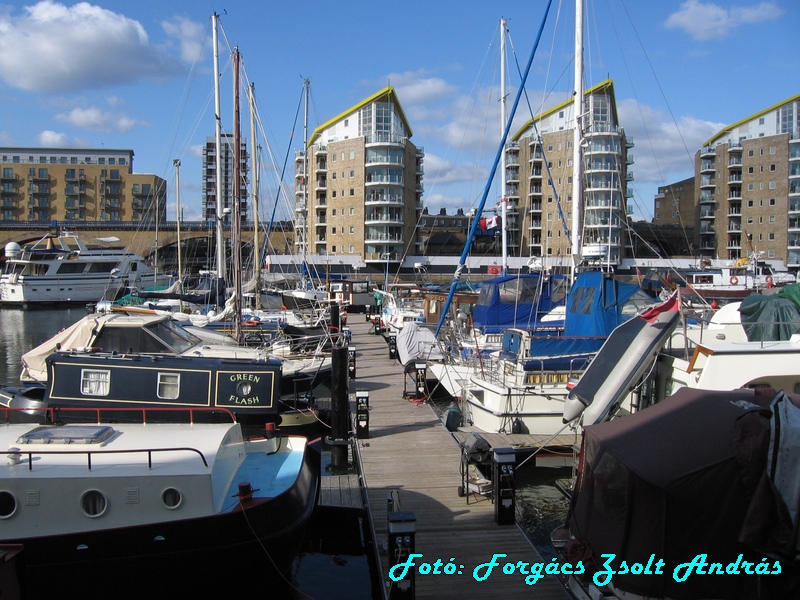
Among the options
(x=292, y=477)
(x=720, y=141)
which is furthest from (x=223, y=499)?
(x=720, y=141)

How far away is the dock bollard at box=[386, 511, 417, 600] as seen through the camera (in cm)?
716

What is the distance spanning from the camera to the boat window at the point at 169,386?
14094 mm

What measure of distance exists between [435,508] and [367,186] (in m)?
63.2

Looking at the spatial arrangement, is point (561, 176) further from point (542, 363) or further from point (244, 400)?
point (244, 400)

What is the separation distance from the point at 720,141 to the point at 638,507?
300 feet

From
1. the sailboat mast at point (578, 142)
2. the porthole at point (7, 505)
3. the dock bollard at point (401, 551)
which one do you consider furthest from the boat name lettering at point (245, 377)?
the sailboat mast at point (578, 142)

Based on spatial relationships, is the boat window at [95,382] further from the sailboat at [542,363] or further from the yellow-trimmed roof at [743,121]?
the yellow-trimmed roof at [743,121]

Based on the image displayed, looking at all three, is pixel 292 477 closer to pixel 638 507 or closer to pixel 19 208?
pixel 638 507

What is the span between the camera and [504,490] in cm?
959

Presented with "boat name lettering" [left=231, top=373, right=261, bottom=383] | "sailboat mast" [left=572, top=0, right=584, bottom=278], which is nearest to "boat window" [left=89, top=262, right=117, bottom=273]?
"sailboat mast" [left=572, top=0, right=584, bottom=278]

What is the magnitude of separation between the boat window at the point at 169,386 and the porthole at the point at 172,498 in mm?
6527

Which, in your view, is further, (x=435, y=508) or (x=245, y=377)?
(x=245, y=377)

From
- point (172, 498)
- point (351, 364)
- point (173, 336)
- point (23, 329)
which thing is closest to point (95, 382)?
point (173, 336)

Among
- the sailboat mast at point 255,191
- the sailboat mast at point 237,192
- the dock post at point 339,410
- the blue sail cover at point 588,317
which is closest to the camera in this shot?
the dock post at point 339,410
